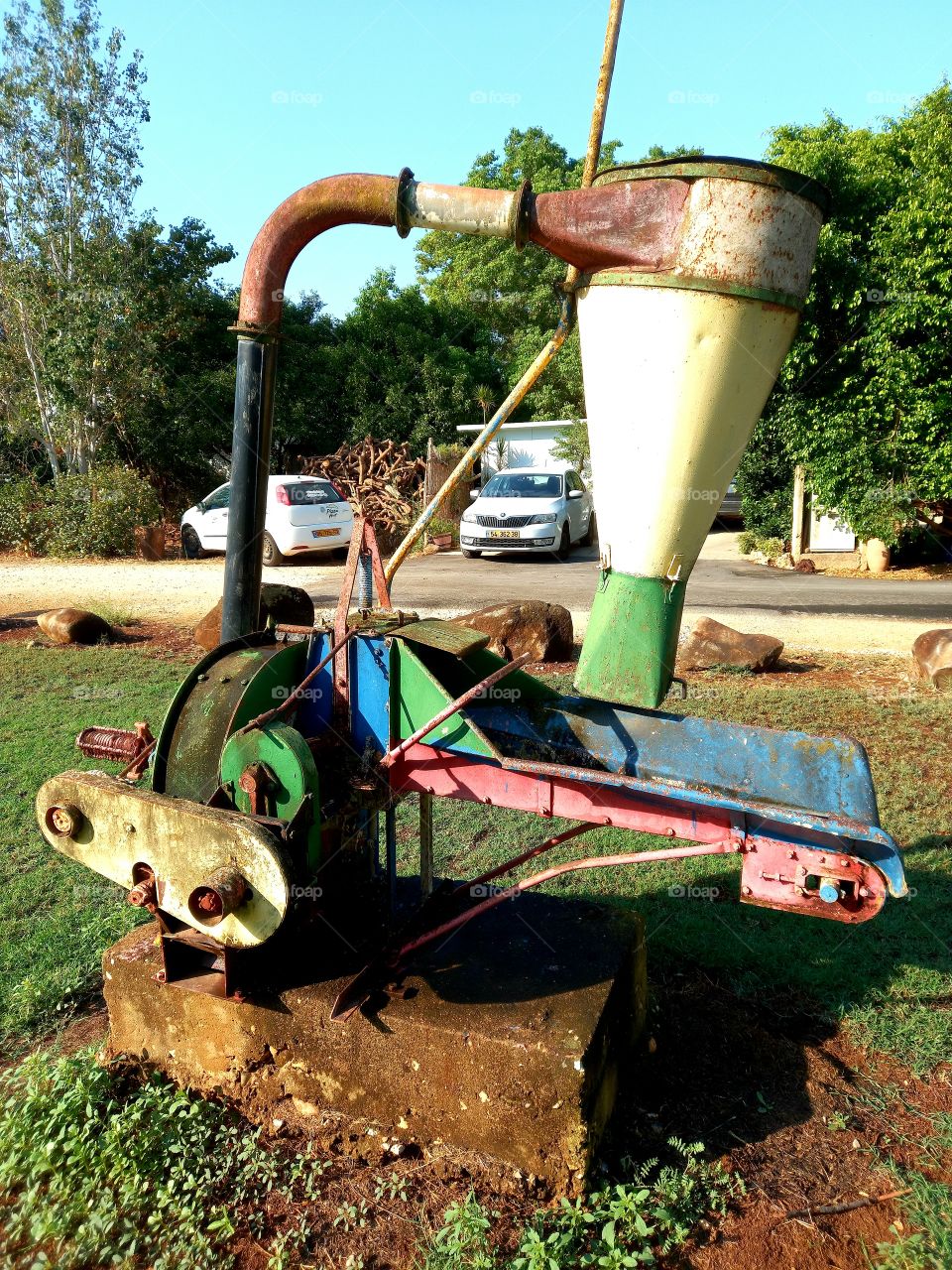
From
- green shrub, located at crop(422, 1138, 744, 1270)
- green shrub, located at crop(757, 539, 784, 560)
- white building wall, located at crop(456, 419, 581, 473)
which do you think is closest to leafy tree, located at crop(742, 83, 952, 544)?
green shrub, located at crop(757, 539, 784, 560)

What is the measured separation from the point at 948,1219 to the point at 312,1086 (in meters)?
1.90

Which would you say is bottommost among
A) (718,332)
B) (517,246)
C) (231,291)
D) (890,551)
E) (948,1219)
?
(948,1219)

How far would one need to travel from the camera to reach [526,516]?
16.7 m

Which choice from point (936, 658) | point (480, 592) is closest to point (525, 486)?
point (480, 592)

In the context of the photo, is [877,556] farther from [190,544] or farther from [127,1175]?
[127,1175]

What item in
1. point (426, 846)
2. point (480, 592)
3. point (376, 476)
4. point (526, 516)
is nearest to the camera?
point (376, 476)

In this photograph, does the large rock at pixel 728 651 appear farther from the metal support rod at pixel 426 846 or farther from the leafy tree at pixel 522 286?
the leafy tree at pixel 522 286

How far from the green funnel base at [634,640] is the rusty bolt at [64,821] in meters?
1.60

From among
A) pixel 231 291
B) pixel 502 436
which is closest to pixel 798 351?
pixel 502 436

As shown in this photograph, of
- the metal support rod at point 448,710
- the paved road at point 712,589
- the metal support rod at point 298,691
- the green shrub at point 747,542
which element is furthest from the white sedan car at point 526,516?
the metal support rod at point 448,710

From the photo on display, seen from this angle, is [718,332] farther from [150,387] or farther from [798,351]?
[150,387]

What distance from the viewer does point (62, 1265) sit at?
2.50 m

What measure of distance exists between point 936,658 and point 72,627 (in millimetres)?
8352

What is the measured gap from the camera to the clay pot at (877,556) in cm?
1510
